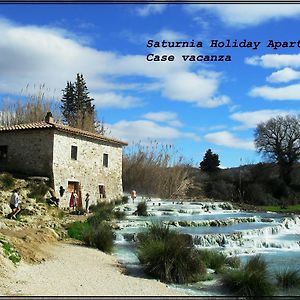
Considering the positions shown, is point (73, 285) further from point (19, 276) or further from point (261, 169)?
point (261, 169)

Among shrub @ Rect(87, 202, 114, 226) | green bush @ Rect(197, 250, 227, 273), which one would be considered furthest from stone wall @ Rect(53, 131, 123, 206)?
green bush @ Rect(197, 250, 227, 273)

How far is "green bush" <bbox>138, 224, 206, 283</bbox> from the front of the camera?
31.5 ft

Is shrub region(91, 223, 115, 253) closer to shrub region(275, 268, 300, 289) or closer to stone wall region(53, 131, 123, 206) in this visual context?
shrub region(275, 268, 300, 289)

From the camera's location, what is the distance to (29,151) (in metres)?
24.0

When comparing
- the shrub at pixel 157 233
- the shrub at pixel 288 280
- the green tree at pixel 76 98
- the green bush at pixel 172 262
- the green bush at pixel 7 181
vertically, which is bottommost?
the shrub at pixel 288 280

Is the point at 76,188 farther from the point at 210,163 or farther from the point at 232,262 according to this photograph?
the point at 210,163

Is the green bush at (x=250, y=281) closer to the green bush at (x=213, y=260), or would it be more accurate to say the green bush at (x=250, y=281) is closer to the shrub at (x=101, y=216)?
the green bush at (x=213, y=260)

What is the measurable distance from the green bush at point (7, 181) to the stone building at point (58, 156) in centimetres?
232

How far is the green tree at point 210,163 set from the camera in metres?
48.2

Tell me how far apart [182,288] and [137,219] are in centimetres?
1148

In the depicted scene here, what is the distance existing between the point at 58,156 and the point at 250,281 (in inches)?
664

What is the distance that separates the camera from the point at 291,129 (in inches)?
1767

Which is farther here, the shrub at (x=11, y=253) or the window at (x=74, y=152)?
the window at (x=74, y=152)

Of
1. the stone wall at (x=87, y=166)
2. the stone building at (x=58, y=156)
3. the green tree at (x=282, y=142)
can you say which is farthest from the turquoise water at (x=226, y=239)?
the green tree at (x=282, y=142)
